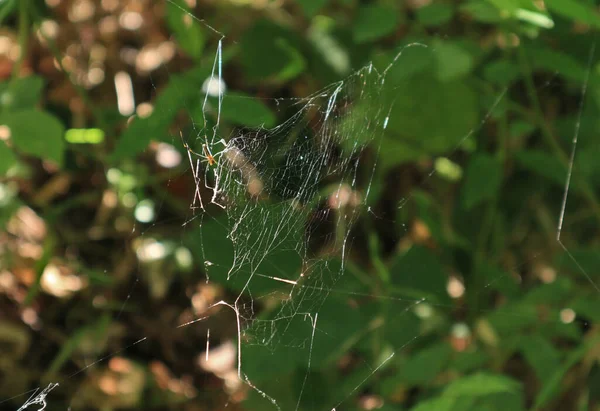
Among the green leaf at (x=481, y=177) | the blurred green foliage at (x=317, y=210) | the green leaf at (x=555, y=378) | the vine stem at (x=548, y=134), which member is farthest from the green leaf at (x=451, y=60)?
the green leaf at (x=555, y=378)

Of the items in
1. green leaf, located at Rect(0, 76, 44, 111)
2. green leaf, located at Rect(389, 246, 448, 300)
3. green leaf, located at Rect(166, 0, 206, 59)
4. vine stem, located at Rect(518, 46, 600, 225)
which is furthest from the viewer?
green leaf, located at Rect(389, 246, 448, 300)

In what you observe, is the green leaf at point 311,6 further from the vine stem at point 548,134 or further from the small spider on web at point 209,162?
the vine stem at point 548,134

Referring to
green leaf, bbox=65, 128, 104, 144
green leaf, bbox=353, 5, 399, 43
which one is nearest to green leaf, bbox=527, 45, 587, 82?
green leaf, bbox=353, 5, 399, 43

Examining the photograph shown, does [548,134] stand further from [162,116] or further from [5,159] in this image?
[5,159]

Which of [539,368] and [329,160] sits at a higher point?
[329,160]

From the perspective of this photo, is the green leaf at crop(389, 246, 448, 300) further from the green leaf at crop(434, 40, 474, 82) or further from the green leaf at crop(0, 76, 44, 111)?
the green leaf at crop(0, 76, 44, 111)

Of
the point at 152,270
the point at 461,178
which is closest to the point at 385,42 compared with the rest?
the point at 461,178

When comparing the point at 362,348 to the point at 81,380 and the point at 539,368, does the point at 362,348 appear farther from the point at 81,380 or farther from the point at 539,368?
the point at 81,380
